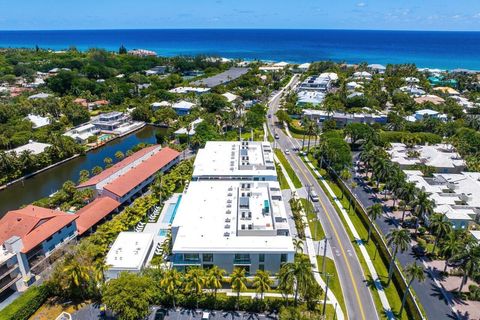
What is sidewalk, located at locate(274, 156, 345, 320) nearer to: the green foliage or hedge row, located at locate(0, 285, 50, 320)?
the green foliage

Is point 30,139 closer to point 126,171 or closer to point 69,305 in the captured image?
point 126,171

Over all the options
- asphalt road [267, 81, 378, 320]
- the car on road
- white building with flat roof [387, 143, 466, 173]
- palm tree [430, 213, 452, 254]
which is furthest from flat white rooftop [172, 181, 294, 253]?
white building with flat roof [387, 143, 466, 173]

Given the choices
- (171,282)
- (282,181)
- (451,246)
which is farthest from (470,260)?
(282,181)

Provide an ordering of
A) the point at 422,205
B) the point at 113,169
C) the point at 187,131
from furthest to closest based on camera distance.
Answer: the point at 187,131
the point at 113,169
the point at 422,205

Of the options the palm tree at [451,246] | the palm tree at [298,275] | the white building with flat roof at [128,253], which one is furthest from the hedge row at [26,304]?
the palm tree at [451,246]

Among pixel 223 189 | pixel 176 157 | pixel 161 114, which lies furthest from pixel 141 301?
pixel 161 114

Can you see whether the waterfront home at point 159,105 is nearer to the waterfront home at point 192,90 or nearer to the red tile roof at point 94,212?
the waterfront home at point 192,90

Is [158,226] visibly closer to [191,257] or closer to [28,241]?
[191,257]
